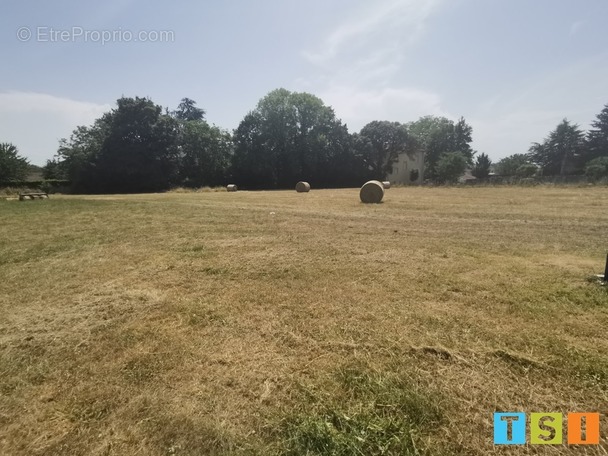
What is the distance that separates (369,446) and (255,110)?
4929cm

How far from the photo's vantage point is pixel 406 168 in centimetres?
5416

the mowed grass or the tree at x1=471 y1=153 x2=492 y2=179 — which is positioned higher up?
the tree at x1=471 y1=153 x2=492 y2=179

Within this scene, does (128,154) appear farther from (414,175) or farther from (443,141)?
(443,141)

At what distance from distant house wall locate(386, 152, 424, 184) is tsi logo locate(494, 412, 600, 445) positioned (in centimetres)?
5114

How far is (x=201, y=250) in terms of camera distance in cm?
659

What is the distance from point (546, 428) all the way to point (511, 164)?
66.6m

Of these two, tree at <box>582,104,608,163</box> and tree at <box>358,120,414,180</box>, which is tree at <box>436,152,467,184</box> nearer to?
tree at <box>358,120,414,180</box>

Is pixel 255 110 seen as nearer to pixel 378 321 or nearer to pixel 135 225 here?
pixel 135 225

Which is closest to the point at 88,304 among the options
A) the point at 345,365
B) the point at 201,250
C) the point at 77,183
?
the point at 201,250

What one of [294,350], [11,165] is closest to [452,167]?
[294,350]

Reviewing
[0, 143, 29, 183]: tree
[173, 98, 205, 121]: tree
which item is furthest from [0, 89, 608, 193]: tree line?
[173, 98, 205, 121]: tree

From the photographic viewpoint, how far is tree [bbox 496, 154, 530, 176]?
181 ft

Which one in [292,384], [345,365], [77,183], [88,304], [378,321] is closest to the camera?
[292,384]

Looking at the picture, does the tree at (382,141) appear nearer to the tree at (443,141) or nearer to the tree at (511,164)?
the tree at (443,141)
